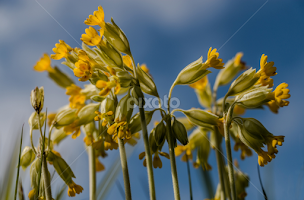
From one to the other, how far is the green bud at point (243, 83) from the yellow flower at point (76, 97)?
123cm

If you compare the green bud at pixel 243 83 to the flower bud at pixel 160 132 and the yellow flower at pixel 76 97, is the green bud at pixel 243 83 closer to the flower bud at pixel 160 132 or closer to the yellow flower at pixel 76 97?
the flower bud at pixel 160 132

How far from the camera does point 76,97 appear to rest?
2.39 metres

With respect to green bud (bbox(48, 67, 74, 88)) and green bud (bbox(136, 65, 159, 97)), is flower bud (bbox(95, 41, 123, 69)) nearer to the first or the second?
green bud (bbox(136, 65, 159, 97))

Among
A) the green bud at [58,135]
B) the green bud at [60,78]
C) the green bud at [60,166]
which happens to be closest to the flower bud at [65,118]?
the green bud at [60,166]

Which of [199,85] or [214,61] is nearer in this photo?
[214,61]

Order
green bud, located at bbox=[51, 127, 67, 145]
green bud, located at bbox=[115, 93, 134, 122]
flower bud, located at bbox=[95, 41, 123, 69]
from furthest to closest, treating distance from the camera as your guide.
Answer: green bud, located at bbox=[51, 127, 67, 145] < flower bud, located at bbox=[95, 41, 123, 69] < green bud, located at bbox=[115, 93, 134, 122]

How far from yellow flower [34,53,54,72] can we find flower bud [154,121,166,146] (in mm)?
1913

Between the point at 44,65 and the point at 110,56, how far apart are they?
66.4 inches

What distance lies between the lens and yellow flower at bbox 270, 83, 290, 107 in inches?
80.7

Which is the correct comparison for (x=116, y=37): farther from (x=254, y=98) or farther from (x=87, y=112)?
(x=254, y=98)

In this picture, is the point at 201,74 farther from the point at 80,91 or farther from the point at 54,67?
the point at 54,67

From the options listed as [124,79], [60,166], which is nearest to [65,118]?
[60,166]

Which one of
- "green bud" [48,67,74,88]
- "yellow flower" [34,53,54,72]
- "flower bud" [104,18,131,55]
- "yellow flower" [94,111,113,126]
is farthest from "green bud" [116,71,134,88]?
"yellow flower" [34,53,54,72]

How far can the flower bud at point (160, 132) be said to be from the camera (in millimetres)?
1843
